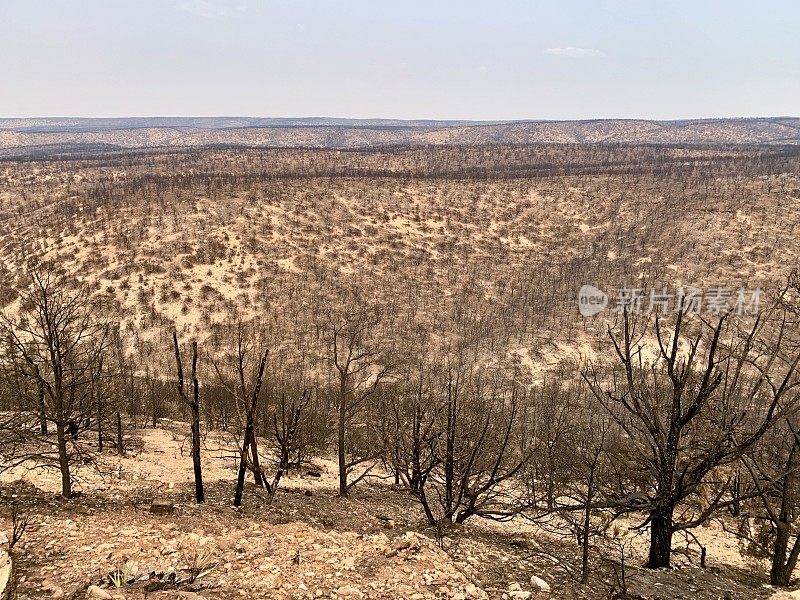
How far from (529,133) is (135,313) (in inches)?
6947

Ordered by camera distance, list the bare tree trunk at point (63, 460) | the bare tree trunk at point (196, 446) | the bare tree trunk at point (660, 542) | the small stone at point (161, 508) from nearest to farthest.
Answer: the bare tree trunk at point (660, 542), the small stone at point (161, 508), the bare tree trunk at point (63, 460), the bare tree trunk at point (196, 446)

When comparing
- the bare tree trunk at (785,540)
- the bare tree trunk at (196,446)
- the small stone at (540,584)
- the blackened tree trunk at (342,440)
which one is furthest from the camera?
the blackened tree trunk at (342,440)

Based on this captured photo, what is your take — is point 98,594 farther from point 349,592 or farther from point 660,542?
point 660,542

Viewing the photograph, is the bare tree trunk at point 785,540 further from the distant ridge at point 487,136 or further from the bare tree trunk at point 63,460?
the distant ridge at point 487,136

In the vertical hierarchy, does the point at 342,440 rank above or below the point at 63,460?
below

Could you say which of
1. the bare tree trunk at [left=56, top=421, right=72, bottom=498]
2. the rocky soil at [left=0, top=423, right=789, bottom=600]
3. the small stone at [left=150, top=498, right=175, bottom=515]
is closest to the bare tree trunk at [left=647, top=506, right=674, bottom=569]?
the rocky soil at [left=0, top=423, right=789, bottom=600]

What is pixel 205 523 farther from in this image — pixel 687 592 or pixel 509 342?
pixel 509 342

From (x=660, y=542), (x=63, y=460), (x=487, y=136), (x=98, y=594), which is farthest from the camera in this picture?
(x=487, y=136)

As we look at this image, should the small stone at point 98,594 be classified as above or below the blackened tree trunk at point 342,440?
above

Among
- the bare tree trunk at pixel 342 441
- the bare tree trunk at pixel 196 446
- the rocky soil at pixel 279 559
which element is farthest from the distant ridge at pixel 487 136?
the rocky soil at pixel 279 559

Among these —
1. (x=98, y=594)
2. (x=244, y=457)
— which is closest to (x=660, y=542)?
(x=244, y=457)

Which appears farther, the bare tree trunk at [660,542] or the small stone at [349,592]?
the bare tree trunk at [660,542]

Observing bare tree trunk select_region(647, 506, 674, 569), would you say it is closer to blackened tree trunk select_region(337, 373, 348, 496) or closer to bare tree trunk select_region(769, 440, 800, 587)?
bare tree trunk select_region(769, 440, 800, 587)

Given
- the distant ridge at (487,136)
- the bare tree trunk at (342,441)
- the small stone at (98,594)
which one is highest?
the distant ridge at (487,136)
